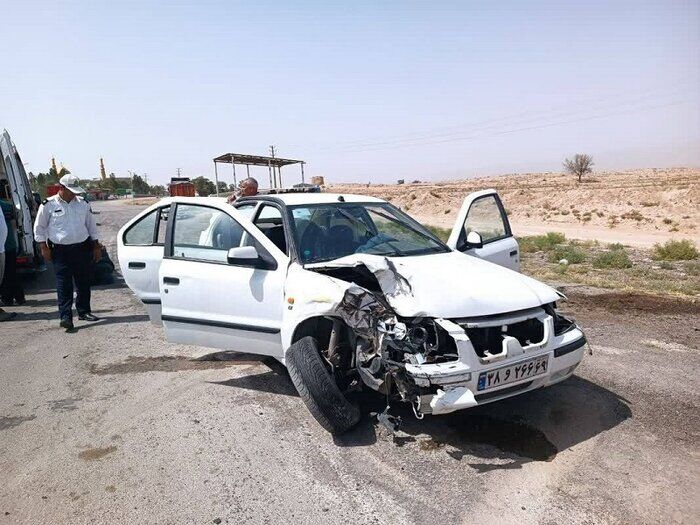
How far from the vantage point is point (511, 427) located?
346cm

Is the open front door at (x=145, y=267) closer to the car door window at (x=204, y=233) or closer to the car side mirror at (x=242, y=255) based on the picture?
the car door window at (x=204, y=233)

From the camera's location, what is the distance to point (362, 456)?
315 cm

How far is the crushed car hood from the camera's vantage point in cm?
311

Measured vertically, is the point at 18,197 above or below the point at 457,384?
above

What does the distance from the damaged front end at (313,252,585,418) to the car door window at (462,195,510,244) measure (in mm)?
2046

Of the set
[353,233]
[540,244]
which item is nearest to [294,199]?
[353,233]

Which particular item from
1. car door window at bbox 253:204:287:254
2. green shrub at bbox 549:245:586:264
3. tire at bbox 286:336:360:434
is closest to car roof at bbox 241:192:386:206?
car door window at bbox 253:204:287:254

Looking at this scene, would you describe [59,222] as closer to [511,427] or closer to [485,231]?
[485,231]

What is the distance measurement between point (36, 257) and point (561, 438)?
9.93 m

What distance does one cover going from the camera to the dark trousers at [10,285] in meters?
7.56

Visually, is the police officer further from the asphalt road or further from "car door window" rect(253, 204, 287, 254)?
"car door window" rect(253, 204, 287, 254)

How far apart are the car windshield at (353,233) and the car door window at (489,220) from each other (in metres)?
0.96

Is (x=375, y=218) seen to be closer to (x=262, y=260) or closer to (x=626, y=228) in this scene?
(x=262, y=260)

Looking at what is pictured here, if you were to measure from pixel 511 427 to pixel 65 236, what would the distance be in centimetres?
557
